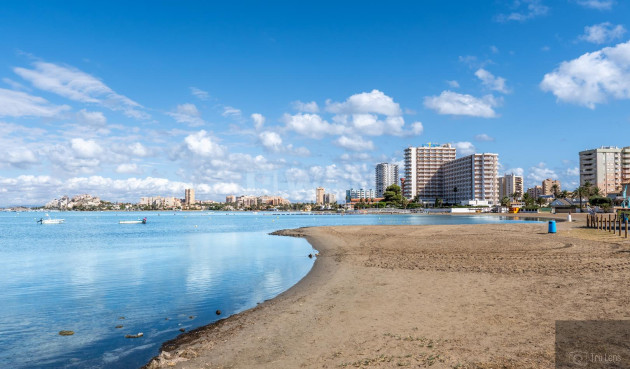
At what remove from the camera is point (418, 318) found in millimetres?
11695

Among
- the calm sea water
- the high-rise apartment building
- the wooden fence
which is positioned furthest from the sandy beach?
the high-rise apartment building

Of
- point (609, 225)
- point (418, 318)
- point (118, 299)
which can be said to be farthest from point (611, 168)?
point (118, 299)

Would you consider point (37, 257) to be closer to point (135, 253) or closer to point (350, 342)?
point (135, 253)

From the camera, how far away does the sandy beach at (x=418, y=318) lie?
8.83 meters

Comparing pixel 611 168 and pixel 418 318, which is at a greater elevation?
pixel 611 168

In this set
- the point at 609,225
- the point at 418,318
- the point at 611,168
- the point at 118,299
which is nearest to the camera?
the point at 418,318

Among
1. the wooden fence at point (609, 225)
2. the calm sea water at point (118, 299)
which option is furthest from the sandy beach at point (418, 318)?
the wooden fence at point (609, 225)

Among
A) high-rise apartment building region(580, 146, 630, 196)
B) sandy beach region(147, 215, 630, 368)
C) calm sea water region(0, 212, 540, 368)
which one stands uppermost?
high-rise apartment building region(580, 146, 630, 196)

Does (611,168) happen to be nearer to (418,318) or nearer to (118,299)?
(418,318)

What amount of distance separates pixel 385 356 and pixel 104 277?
2167 centimetres

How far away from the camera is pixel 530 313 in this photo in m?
11.5

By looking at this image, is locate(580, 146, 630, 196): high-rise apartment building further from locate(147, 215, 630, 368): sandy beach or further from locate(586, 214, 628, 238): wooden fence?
locate(147, 215, 630, 368): sandy beach

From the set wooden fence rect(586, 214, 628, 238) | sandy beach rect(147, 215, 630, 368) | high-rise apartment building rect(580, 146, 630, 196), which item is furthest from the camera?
high-rise apartment building rect(580, 146, 630, 196)

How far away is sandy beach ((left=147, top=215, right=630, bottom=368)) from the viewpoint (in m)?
8.83
